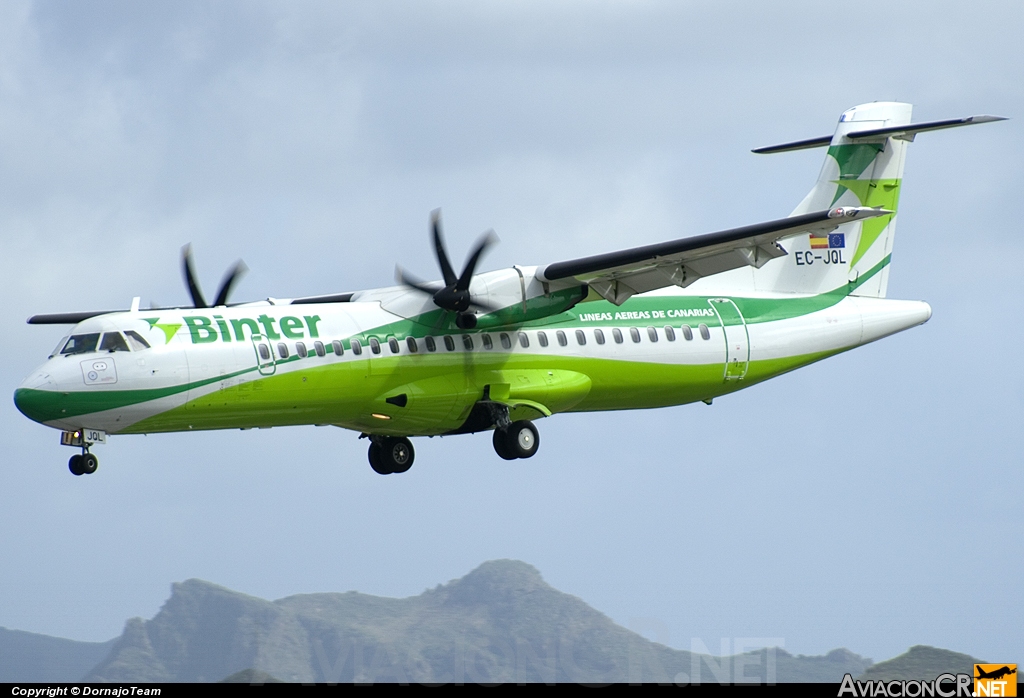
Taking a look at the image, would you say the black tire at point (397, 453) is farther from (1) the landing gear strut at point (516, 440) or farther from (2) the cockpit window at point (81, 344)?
(2) the cockpit window at point (81, 344)

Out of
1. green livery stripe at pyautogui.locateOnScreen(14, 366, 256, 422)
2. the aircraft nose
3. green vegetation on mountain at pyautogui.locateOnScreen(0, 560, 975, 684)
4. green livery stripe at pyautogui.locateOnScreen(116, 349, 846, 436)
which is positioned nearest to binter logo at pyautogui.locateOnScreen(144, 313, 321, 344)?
green livery stripe at pyautogui.locateOnScreen(116, 349, 846, 436)

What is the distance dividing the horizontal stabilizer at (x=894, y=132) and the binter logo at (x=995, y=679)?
34.8 feet

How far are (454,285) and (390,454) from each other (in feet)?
12.8

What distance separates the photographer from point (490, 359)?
23.0 meters

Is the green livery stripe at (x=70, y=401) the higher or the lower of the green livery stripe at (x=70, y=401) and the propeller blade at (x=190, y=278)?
the lower

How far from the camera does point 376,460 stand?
2466cm

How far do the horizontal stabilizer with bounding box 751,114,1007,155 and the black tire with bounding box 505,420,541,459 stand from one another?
9257 mm

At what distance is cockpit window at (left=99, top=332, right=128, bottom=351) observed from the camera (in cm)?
2002

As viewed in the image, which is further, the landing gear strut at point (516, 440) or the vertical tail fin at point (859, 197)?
the vertical tail fin at point (859, 197)

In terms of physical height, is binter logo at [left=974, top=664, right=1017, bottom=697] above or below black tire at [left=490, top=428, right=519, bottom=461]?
below

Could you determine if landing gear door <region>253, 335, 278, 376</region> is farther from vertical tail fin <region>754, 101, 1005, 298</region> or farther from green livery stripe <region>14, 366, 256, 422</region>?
vertical tail fin <region>754, 101, 1005, 298</region>

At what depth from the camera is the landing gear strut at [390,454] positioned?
24.6m

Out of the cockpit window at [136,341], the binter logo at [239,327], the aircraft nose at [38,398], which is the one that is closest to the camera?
the aircraft nose at [38,398]

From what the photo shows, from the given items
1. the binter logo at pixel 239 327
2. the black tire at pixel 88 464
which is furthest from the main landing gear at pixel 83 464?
the binter logo at pixel 239 327
